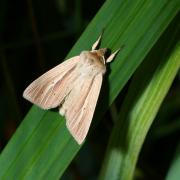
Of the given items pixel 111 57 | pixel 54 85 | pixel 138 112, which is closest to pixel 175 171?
pixel 138 112

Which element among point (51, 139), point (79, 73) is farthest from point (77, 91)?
point (51, 139)

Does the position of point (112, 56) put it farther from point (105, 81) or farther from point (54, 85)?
point (54, 85)

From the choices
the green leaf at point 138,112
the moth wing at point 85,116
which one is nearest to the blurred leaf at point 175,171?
the green leaf at point 138,112

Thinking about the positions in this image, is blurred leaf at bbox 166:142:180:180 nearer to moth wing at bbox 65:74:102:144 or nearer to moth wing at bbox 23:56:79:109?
moth wing at bbox 65:74:102:144

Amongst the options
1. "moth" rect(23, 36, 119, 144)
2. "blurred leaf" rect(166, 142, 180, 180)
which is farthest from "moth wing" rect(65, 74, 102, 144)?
"blurred leaf" rect(166, 142, 180, 180)

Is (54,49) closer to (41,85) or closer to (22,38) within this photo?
(22,38)

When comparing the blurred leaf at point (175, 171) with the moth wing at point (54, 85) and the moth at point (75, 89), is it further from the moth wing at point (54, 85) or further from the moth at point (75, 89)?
the moth wing at point (54, 85)
